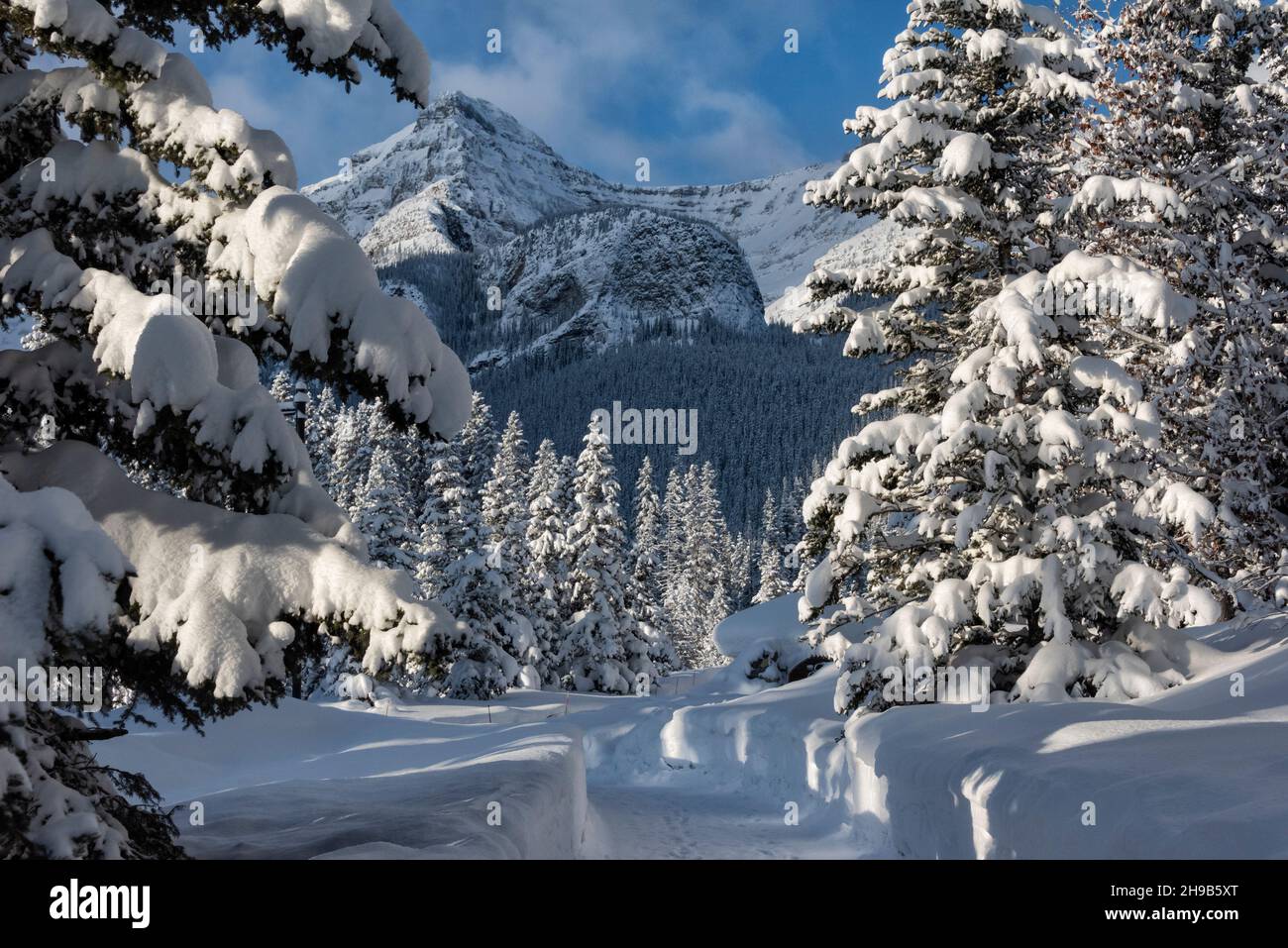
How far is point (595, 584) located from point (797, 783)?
23649mm

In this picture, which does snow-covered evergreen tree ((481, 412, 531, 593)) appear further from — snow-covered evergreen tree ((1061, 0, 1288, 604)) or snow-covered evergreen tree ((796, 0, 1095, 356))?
snow-covered evergreen tree ((1061, 0, 1288, 604))

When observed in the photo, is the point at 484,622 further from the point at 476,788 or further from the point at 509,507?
the point at 476,788

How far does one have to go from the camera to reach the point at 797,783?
15383mm

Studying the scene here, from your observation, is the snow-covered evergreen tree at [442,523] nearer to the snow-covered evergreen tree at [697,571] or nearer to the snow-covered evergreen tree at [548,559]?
the snow-covered evergreen tree at [548,559]

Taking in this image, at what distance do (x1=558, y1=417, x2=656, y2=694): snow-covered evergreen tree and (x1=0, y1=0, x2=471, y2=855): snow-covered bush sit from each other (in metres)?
33.0

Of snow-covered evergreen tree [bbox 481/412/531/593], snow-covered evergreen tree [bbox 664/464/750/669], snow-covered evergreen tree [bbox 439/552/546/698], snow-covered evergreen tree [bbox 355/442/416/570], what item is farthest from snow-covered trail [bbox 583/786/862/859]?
snow-covered evergreen tree [bbox 664/464/750/669]

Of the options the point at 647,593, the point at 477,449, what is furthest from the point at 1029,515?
the point at 647,593

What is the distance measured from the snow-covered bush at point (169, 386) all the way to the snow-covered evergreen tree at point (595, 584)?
3301 centimetres

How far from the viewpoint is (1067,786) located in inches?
249

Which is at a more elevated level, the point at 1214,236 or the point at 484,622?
the point at 1214,236

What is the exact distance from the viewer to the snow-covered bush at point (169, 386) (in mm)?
3801

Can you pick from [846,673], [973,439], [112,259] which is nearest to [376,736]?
[846,673]
